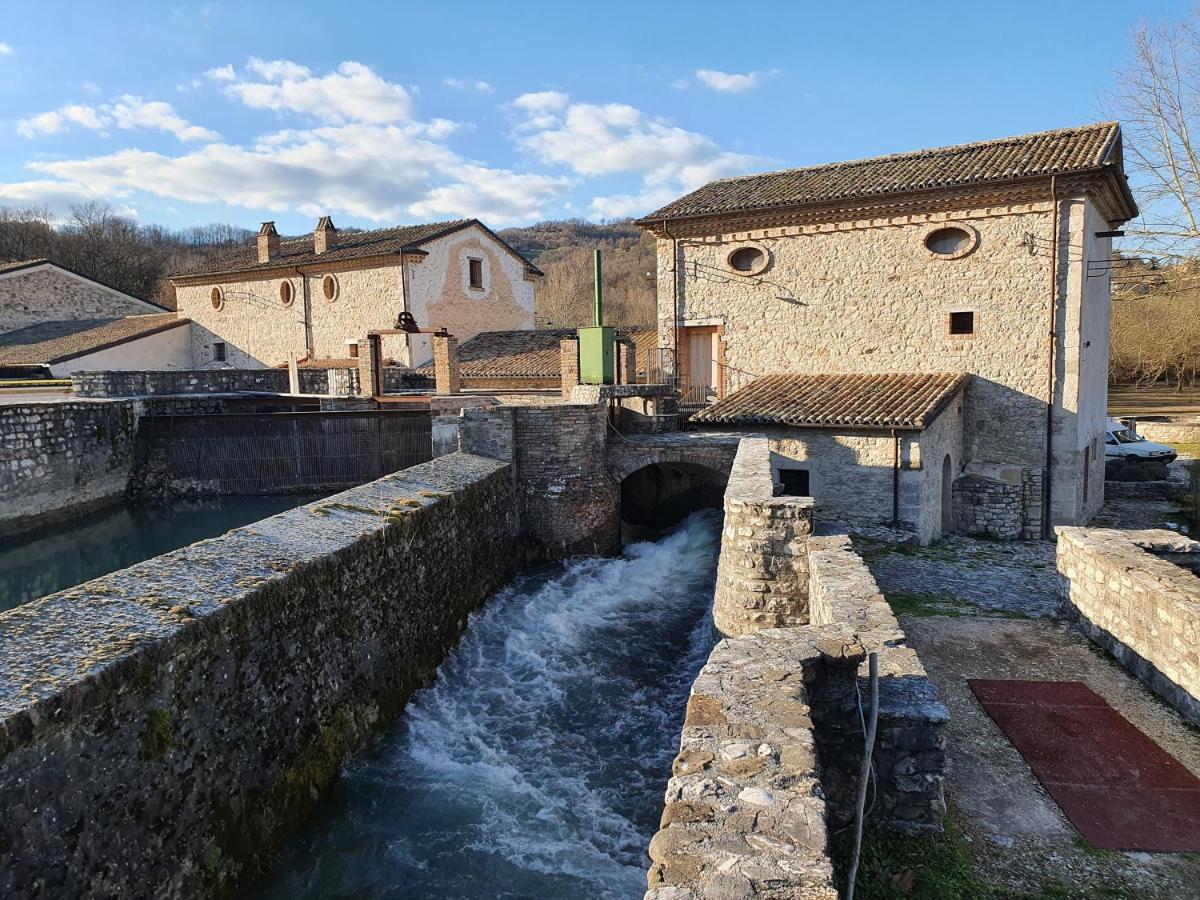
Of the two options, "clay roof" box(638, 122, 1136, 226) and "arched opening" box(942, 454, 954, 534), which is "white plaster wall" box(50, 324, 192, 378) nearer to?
"clay roof" box(638, 122, 1136, 226)

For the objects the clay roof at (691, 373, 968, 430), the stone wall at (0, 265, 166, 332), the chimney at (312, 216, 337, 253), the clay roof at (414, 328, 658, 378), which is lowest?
the clay roof at (691, 373, 968, 430)

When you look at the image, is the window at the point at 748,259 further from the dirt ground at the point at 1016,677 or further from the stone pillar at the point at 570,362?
the dirt ground at the point at 1016,677

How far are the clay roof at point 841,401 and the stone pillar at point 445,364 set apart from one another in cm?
716

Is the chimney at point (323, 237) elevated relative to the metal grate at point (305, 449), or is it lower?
elevated

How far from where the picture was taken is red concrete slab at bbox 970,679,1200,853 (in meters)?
4.44

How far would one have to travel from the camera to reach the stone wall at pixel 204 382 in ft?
61.3

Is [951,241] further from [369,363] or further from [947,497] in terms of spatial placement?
[369,363]

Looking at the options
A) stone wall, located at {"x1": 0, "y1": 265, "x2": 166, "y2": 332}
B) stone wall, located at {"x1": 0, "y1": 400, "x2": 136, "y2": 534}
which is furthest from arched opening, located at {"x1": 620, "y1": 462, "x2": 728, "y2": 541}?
stone wall, located at {"x1": 0, "y1": 265, "x2": 166, "y2": 332}

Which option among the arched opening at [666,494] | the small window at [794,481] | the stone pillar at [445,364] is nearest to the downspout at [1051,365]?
the small window at [794,481]

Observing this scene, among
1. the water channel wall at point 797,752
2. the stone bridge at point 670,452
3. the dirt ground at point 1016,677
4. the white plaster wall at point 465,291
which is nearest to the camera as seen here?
the water channel wall at point 797,752

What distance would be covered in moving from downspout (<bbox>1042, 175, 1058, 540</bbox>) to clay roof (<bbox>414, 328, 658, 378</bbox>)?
32.4ft

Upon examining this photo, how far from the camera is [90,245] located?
1817 inches

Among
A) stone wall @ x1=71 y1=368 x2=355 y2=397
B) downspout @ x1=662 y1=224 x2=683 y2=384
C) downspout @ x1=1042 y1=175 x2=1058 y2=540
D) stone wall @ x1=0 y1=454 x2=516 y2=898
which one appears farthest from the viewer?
stone wall @ x1=71 y1=368 x2=355 y2=397

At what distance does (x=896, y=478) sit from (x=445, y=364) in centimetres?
1096
